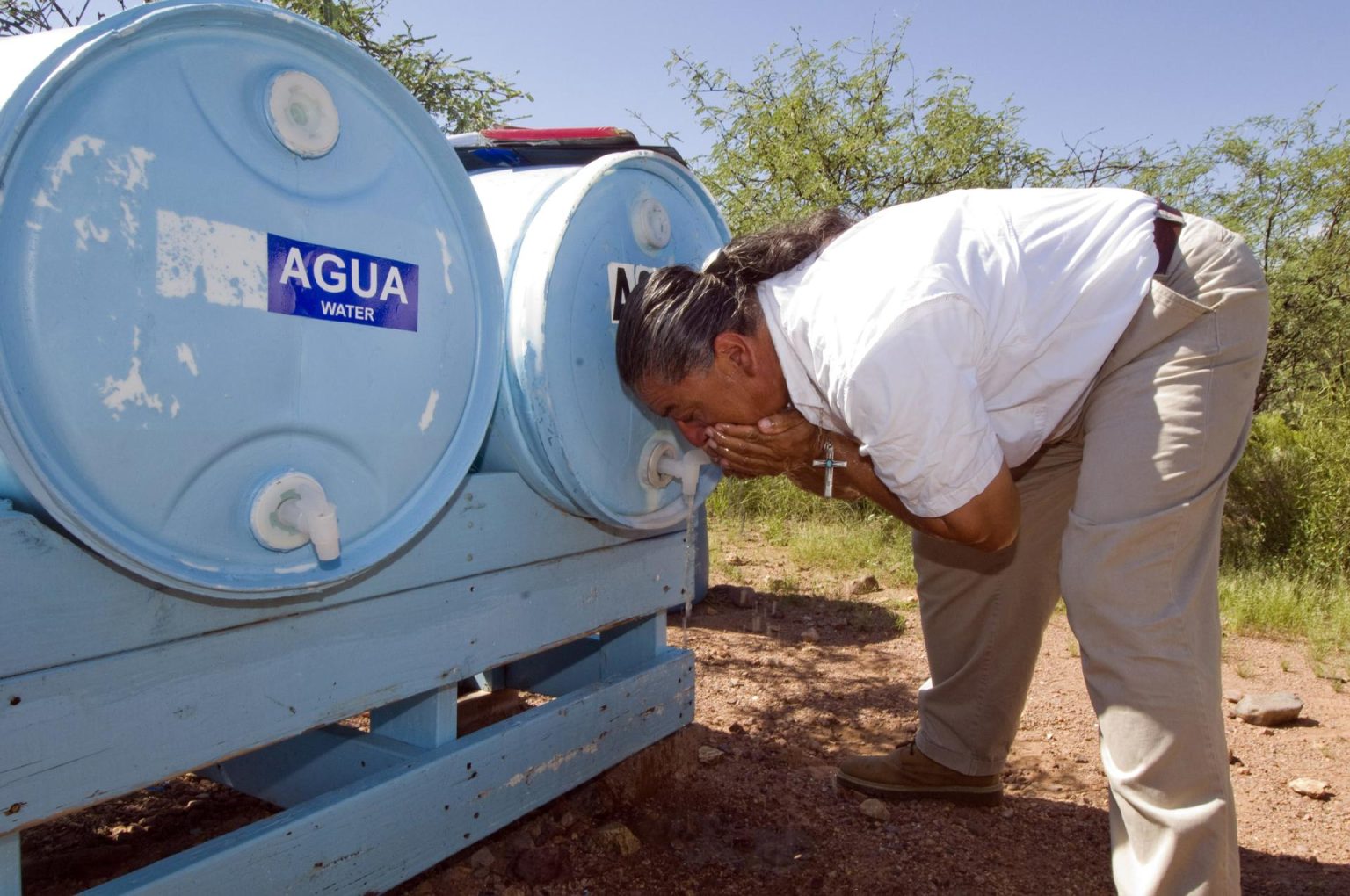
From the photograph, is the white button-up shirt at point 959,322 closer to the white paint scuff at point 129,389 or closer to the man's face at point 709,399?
the man's face at point 709,399

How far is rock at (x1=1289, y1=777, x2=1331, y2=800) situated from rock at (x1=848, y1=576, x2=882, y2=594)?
85.4 inches

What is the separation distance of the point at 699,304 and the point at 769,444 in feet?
1.04

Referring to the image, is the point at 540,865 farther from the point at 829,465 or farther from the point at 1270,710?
the point at 1270,710

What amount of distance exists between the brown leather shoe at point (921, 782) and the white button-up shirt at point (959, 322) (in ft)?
3.26

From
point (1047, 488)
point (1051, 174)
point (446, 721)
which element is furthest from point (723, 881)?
point (1051, 174)

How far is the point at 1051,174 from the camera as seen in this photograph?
695 centimetres

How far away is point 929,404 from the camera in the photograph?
5.16 feet

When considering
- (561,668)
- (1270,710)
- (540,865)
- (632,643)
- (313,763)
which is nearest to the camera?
(313,763)

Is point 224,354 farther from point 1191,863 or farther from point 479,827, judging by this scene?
point 1191,863

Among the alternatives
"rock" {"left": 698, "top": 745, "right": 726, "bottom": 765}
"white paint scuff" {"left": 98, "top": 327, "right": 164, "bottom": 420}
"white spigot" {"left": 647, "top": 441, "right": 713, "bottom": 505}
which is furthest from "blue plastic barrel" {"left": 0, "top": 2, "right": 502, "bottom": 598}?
"rock" {"left": 698, "top": 745, "right": 726, "bottom": 765}

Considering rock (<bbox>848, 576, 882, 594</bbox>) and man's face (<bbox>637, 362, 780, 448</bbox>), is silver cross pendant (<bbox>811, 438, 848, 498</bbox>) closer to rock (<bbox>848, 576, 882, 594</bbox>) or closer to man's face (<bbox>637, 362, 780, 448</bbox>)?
man's face (<bbox>637, 362, 780, 448</bbox>)

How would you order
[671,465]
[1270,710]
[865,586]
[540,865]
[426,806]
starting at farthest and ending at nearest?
[865,586]
[1270,710]
[671,465]
[540,865]
[426,806]

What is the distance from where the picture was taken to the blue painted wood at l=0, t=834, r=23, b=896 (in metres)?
1.27

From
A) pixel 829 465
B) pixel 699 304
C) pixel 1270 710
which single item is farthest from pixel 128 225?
pixel 1270 710
